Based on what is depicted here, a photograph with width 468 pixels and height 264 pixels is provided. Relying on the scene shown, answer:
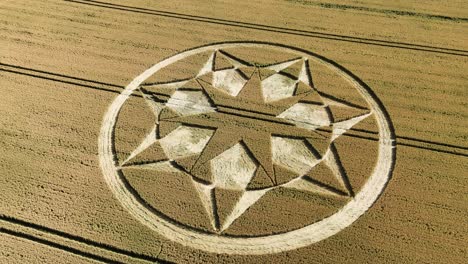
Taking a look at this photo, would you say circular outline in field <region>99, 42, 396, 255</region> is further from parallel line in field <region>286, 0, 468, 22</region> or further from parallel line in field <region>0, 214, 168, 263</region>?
parallel line in field <region>286, 0, 468, 22</region>

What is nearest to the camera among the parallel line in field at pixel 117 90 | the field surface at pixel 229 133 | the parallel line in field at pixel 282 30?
the field surface at pixel 229 133

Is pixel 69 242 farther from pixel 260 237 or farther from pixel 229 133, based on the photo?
pixel 229 133

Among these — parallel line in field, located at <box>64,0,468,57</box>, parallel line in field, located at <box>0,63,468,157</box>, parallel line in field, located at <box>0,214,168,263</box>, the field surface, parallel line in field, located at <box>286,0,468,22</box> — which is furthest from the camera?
parallel line in field, located at <box>286,0,468,22</box>

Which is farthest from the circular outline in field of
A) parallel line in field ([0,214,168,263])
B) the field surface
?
parallel line in field ([0,214,168,263])

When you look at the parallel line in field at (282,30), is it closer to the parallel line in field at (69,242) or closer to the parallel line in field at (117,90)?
the parallel line in field at (117,90)

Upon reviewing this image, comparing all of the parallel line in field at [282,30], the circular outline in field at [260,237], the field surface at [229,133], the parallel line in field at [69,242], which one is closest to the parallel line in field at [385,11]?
the field surface at [229,133]

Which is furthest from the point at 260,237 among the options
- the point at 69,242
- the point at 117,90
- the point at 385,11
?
the point at 385,11
